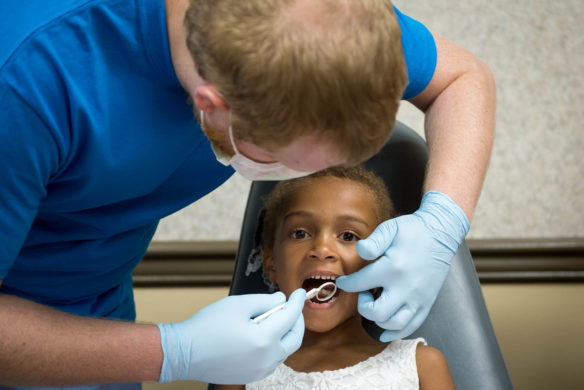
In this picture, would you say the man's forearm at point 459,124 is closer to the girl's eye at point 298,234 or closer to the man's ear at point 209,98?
the girl's eye at point 298,234

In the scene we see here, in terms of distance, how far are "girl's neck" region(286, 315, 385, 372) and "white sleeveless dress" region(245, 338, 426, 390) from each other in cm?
3


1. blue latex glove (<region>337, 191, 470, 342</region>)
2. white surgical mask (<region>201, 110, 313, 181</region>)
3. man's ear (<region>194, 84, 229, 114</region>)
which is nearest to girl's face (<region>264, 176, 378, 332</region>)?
blue latex glove (<region>337, 191, 470, 342</region>)

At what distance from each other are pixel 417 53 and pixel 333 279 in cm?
47

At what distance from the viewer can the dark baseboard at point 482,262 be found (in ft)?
6.66

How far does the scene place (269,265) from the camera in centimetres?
145

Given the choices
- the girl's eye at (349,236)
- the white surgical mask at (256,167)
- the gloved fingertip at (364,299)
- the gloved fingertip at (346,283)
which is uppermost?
the white surgical mask at (256,167)

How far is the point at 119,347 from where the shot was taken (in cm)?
95

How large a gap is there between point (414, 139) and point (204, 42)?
2.53 ft

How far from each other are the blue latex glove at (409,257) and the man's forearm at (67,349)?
16.0 inches

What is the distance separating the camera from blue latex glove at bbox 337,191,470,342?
1.16 metres

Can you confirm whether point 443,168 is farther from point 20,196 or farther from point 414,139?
point 20,196

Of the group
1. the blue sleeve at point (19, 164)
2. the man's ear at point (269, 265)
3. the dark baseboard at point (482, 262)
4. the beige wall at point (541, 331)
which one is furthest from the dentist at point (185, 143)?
the beige wall at point (541, 331)

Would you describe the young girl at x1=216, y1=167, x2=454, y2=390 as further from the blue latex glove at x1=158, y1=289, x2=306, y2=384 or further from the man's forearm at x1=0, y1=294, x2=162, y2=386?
the man's forearm at x1=0, y1=294, x2=162, y2=386

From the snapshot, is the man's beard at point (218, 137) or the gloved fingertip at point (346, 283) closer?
the man's beard at point (218, 137)
